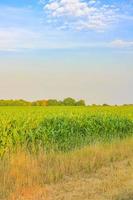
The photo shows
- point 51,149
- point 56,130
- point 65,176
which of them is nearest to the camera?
point 65,176

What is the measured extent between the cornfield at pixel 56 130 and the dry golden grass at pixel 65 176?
1.79 metres

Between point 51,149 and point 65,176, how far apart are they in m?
4.12

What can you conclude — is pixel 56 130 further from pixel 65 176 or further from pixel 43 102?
pixel 43 102

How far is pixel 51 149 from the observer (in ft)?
53.2

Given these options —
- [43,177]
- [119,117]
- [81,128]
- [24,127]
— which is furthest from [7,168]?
[119,117]

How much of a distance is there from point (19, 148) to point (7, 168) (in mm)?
2968

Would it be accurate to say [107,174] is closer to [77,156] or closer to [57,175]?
[57,175]

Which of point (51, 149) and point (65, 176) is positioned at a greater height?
point (51, 149)

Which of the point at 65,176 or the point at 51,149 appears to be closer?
the point at 65,176

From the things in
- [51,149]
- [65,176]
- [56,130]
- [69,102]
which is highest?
[69,102]

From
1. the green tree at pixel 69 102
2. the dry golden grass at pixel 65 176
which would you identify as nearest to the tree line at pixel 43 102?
the green tree at pixel 69 102

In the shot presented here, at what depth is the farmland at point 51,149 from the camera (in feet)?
38.0

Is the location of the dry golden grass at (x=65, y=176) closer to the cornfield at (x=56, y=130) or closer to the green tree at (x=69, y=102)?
the cornfield at (x=56, y=130)

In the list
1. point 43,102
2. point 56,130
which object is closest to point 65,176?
point 56,130
